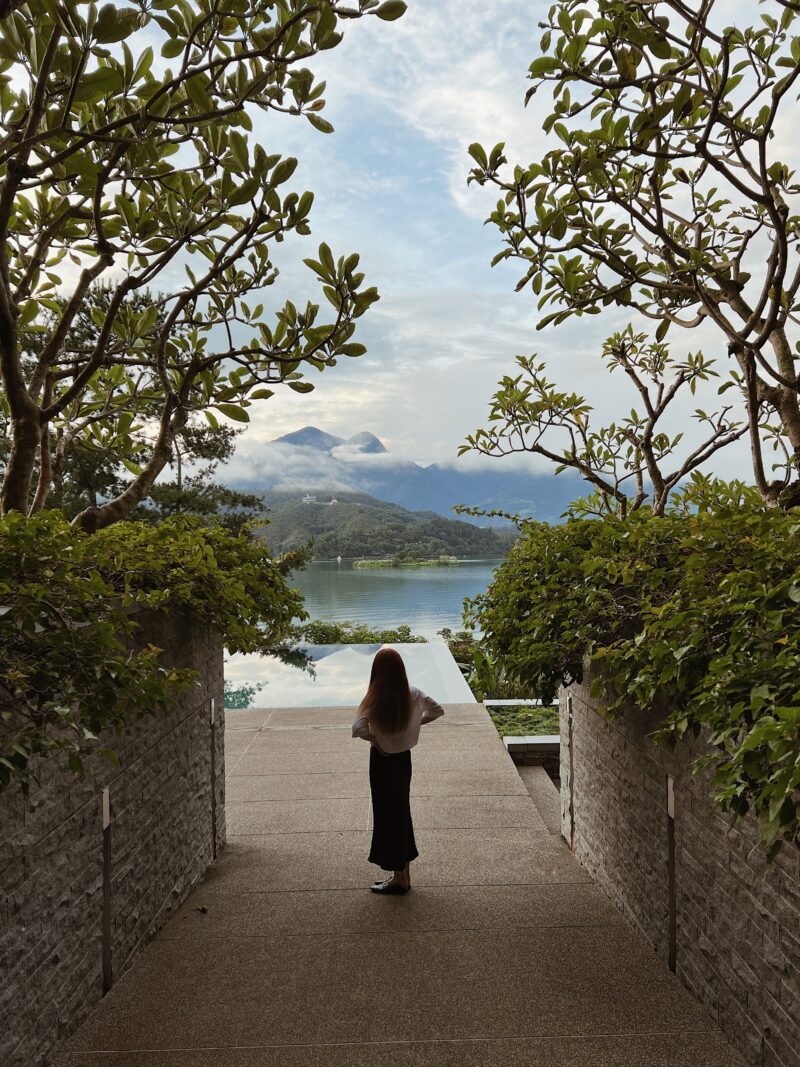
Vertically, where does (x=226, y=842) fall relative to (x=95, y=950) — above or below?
below

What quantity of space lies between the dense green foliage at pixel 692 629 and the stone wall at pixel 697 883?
28 cm

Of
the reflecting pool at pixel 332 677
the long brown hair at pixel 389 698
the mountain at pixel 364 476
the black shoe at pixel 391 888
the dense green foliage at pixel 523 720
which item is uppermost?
the mountain at pixel 364 476

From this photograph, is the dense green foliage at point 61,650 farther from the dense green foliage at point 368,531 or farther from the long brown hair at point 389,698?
the dense green foliage at point 368,531

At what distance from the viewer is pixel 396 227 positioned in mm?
6926

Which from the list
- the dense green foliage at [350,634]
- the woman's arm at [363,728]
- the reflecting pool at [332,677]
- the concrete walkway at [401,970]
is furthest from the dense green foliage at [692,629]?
the dense green foliage at [350,634]

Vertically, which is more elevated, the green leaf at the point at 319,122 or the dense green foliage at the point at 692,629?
the green leaf at the point at 319,122

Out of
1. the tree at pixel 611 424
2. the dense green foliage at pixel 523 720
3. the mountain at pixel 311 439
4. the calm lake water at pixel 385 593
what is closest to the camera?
the tree at pixel 611 424

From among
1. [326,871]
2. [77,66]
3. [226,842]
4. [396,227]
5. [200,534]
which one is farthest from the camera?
[396,227]

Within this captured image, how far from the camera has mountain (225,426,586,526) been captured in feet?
61.4

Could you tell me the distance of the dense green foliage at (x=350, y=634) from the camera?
1588 centimetres

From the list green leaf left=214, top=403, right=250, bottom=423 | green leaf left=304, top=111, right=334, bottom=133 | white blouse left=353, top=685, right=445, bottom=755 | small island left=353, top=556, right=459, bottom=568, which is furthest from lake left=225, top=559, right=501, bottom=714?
green leaf left=304, top=111, right=334, bottom=133

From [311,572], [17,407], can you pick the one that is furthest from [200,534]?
[311,572]

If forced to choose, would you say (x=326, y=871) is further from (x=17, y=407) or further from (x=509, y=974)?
(x=17, y=407)

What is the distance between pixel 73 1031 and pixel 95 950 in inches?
11.5
